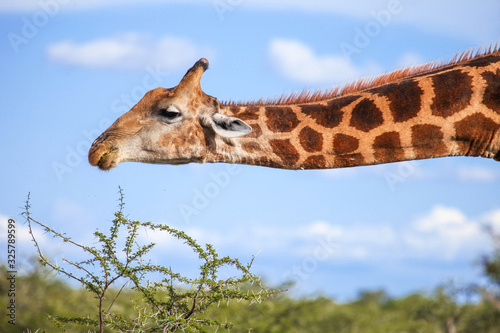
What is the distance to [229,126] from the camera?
8.59 metres

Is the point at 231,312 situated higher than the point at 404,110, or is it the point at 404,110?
the point at 404,110

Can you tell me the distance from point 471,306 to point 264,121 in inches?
509

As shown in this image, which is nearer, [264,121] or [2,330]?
[264,121]

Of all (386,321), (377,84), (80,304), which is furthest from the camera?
(386,321)

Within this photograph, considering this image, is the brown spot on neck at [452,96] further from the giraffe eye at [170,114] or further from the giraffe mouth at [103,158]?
the giraffe mouth at [103,158]

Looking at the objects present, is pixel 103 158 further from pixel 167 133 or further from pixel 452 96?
pixel 452 96

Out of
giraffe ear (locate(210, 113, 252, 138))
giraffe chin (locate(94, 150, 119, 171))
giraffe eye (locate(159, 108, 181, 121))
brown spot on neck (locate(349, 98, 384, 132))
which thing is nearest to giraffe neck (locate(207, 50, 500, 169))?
brown spot on neck (locate(349, 98, 384, 132))

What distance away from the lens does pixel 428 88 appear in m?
8.42

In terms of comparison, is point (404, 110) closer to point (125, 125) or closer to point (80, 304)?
point (125, 125)

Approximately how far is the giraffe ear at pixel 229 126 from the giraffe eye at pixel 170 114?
552 mm

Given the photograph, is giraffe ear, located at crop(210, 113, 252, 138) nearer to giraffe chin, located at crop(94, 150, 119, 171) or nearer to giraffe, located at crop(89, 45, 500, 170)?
giraffe, located at crop(89, 45, 500, 170)

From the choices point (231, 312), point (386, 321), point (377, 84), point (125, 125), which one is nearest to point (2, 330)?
point (231, 312)

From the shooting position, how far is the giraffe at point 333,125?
329 inches

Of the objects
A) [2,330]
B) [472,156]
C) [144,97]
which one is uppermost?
[144,97]
